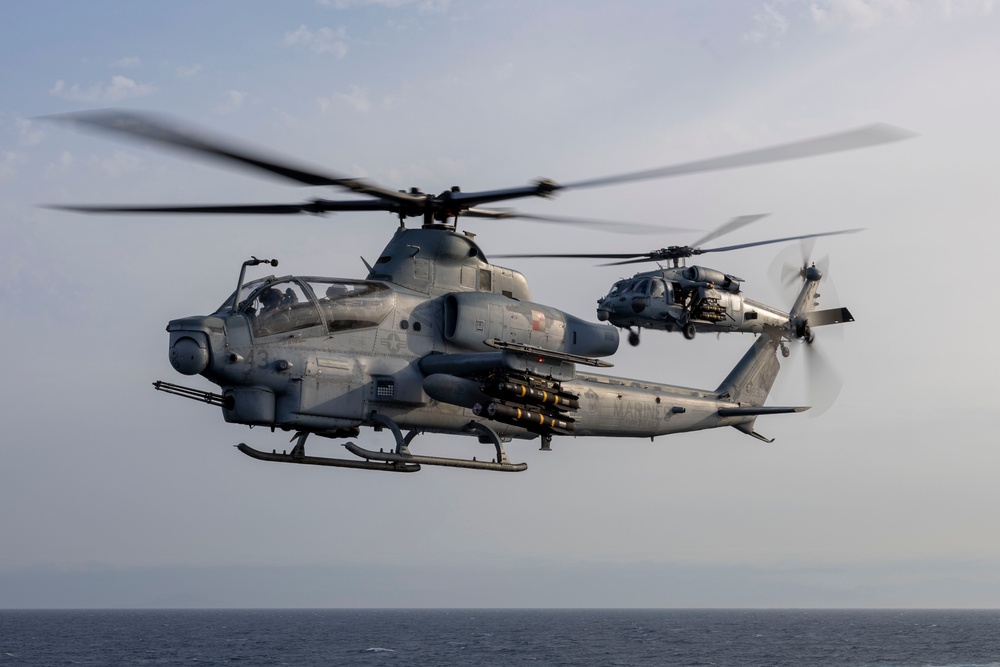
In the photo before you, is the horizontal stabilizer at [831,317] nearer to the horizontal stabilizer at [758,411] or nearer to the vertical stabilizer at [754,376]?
the vertical stabilizer at [754,376]

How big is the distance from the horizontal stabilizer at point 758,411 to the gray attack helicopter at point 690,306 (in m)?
4.09

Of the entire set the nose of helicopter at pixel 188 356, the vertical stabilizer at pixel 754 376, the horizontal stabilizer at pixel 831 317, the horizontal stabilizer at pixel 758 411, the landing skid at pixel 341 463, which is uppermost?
the horizontal stabilizer at pixel 831 317

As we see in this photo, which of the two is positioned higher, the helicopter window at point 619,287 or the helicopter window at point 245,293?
the helicopter window at point 619,287

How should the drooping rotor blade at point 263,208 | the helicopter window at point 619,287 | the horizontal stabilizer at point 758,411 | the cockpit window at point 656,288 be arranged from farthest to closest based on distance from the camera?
the helicopter window at point 619,287, the cockpit window at point 656,288, the horizontal stabilizer at point 758,411, the drooping rotor blade at point 263,208

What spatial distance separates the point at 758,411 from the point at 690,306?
4743 millimetres

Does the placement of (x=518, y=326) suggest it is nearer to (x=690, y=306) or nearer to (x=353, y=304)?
(x=353, y=304)

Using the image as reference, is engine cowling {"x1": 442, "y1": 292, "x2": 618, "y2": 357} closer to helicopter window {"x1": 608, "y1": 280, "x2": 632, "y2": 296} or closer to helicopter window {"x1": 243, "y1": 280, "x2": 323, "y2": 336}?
helicopter window {"x1": 243, "y1": 280, "x2": 323, "y2": 336}

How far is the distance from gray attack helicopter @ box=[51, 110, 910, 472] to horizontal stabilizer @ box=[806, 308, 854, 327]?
9528 millimetres

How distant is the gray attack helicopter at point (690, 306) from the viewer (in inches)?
1159

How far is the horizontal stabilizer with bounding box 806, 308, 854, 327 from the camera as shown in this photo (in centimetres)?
3008

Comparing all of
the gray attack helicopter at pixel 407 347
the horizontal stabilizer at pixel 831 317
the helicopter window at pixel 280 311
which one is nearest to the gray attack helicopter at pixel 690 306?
the horizontal stabilizer at pixel 831 317

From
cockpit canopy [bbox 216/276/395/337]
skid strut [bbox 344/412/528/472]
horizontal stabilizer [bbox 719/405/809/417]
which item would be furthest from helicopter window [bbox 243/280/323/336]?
horizontal stabilizer [bbox 719/405/809/417]

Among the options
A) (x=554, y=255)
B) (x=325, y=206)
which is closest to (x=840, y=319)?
(x=554, y=255)

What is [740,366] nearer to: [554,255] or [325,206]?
[554,255]
